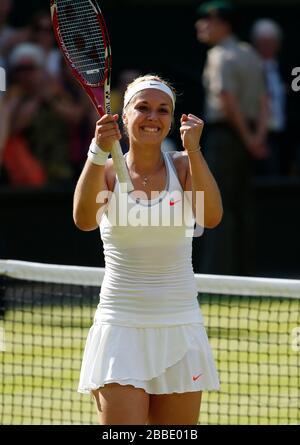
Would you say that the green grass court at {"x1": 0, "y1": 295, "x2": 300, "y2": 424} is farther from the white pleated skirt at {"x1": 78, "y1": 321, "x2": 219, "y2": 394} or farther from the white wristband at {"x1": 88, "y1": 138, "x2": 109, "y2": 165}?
the white wristband at {"x1": 88, "y1": 138, "x2": 109, "y2": 165}

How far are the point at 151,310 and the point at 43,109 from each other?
6857 mm

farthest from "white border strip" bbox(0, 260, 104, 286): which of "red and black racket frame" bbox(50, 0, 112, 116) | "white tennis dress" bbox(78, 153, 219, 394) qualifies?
"white tennis dress" bbox(78, 153, 219, 394)

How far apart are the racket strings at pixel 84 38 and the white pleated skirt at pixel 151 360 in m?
1.09

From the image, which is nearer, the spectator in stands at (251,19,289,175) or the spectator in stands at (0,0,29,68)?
the spectator in stands at (0,0,29,68)

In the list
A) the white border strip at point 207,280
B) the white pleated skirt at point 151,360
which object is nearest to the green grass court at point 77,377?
the white border strip at point 207,280

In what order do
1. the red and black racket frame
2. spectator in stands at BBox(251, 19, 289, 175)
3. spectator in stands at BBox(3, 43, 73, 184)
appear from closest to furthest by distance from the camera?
the red and black racket frame < spectator in stands at BBox(3, 43, 73, 184) < spectator in stands at BBox(251, 19, 289, 175)

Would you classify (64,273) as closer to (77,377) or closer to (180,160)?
(77,377)

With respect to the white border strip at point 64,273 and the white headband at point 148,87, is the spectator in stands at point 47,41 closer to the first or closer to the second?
the white border strip at point 64,273

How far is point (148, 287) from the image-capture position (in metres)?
4.70

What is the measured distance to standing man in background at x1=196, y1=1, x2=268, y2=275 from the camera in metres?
10.4

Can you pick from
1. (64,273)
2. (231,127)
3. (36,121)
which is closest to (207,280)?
Answer: (64,273)

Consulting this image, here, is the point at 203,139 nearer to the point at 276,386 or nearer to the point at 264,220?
the point at 264,220

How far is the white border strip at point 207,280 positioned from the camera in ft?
19.5

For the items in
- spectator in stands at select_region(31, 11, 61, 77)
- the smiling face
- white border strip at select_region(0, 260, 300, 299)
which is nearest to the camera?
the smiling face
